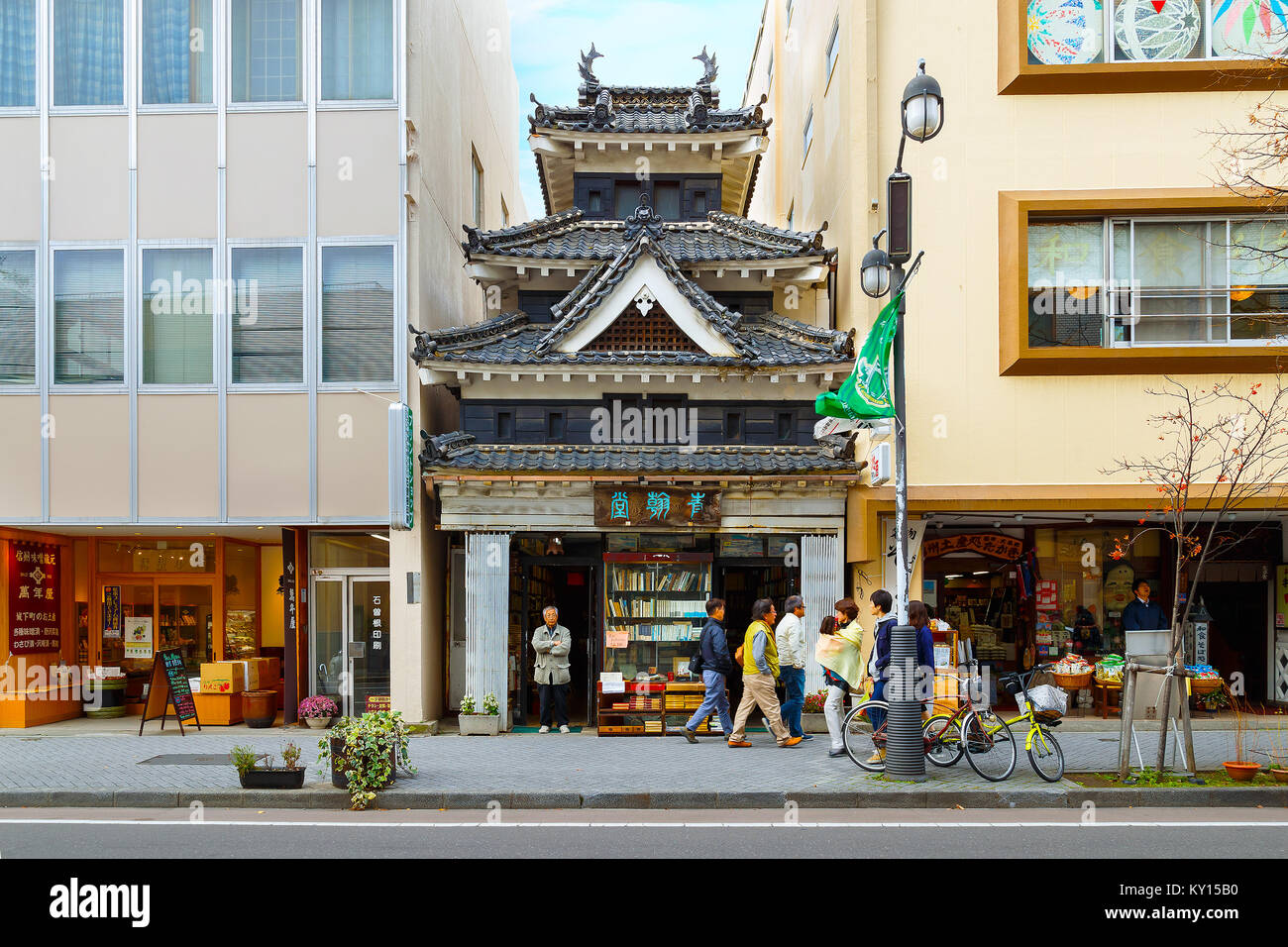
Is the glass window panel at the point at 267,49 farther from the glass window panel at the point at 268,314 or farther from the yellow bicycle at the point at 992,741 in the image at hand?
the yellow bicycle at the point at 992,741

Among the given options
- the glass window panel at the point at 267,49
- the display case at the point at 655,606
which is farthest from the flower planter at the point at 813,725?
the glass window panel at the point at 267,49

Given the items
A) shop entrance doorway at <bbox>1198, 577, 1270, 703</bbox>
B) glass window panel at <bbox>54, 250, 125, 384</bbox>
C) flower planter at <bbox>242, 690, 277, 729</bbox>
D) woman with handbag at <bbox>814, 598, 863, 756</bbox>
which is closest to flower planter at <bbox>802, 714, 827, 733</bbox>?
woman with handbag at <bbox>814, 598, 863, 756</bbox>

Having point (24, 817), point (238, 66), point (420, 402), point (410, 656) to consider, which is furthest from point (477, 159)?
point (24, 817)

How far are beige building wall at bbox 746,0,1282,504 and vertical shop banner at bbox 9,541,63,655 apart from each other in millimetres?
14002

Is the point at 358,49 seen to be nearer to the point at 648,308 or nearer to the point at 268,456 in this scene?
the point at 648,308

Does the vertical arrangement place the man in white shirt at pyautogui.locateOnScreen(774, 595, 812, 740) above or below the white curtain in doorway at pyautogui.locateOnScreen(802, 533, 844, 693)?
below

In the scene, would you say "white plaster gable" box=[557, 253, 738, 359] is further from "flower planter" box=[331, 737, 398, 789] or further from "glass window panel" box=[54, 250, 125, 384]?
"flower planter" box=[331, 737, 398, 789]

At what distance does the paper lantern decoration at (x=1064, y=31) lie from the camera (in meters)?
15.9

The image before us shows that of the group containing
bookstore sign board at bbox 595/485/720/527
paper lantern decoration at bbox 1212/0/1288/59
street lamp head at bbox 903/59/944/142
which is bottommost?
bookstore sign board at bbox 595/485/720/527

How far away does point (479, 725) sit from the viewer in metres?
15.6

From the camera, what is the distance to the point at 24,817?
10.5 metres

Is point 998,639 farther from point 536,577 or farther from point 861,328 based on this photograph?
point 536,577

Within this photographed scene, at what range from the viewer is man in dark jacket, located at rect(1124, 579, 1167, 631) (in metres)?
16.7

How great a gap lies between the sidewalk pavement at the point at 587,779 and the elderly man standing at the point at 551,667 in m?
1.07
